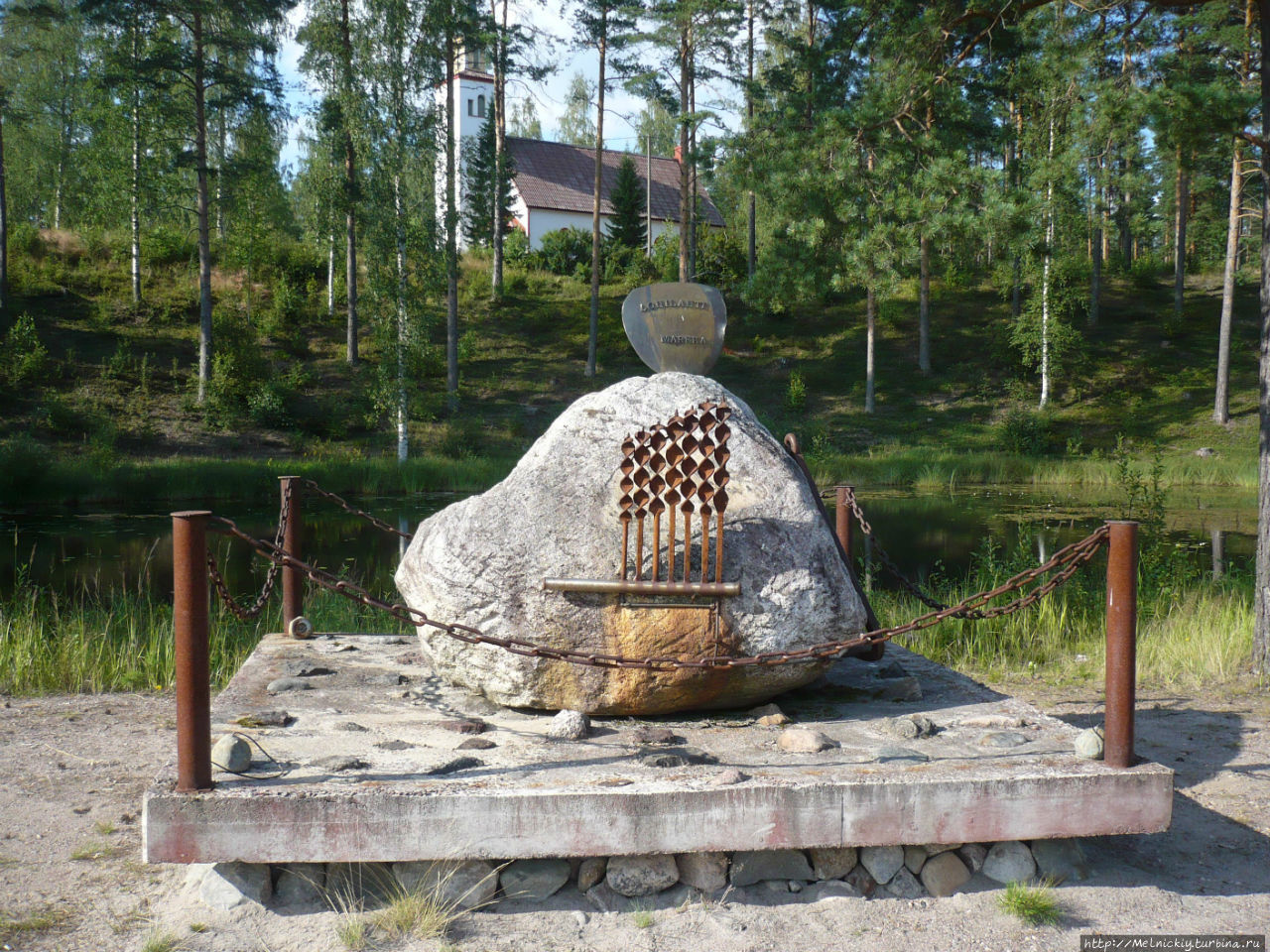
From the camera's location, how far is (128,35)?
77.1ft

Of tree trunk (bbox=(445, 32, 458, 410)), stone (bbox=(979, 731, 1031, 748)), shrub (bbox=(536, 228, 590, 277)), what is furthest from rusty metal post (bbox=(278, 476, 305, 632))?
shrub (bbox=(536, 228, 590, 277))

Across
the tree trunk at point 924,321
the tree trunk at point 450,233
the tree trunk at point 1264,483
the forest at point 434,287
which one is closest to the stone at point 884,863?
the tree trunk at point 1264,483

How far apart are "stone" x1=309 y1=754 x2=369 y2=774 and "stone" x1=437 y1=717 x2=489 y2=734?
1.93 ft

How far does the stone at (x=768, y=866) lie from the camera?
12.1 ft

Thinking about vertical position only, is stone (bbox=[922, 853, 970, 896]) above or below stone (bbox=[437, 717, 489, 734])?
below

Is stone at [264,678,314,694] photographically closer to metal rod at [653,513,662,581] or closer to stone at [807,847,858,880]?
metal rod at [653,513,662,581]

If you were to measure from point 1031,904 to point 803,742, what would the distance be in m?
1.02

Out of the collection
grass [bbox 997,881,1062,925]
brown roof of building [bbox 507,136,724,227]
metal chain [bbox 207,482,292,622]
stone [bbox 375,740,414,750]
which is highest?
brown roof of building [bbox 507,136,724,227]

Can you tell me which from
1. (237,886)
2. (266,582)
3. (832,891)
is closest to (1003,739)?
(832,891)

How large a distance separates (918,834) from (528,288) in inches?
1308

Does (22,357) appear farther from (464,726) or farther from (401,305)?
(464,726)

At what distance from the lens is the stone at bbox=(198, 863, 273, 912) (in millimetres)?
3498

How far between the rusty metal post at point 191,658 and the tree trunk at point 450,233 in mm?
21240

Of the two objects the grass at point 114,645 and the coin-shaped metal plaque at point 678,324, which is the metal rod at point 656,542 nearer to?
the coin-shaped metal plaque at point 678,324
